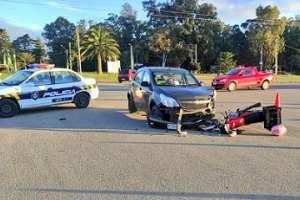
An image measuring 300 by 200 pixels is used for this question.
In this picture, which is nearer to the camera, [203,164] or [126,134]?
[203,164]

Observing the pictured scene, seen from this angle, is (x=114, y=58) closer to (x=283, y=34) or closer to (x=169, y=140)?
(x=283, y=34)

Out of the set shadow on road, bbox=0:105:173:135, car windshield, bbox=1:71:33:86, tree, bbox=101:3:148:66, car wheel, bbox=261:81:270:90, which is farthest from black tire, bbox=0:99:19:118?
tree, bbox=101:3:148:66

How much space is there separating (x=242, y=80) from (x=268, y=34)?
60114mm

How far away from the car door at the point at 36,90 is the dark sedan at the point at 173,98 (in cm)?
396

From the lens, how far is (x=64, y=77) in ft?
50.4

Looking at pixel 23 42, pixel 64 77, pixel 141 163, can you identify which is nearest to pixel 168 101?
pixel 141 163

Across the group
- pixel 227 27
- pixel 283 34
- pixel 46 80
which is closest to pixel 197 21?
pixel 227 27

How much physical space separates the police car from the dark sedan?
3.90 m

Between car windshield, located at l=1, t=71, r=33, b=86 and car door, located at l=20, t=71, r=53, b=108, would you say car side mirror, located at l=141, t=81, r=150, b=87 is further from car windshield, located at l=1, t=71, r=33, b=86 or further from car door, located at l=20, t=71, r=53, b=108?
car windshield, located at l=1, t=71, r=33, b=86

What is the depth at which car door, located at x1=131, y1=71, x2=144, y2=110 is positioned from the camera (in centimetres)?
1259

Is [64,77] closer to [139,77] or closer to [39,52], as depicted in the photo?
[139,77]

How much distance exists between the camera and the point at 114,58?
290 ft

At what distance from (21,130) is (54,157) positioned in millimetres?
3574

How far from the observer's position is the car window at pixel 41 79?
14.4 m
